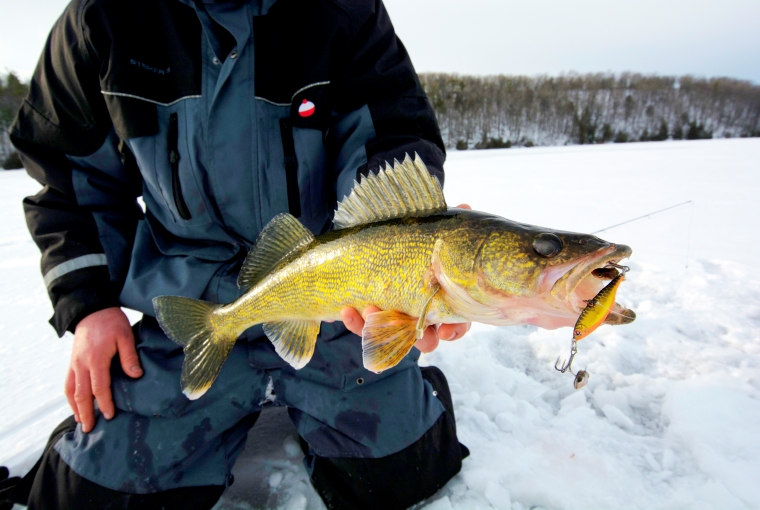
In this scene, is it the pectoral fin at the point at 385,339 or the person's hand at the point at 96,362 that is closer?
the pectoral fin at the point at 385,339

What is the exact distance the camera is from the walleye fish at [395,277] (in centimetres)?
115

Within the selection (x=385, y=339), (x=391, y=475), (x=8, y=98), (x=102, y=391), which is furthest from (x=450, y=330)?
(x=8, y=98)

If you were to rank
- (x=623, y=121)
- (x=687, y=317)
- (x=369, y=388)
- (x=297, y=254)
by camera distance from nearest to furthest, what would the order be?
(x=297, y=254) → (x=369, y=388) → (x=687, y=317) → (x=623, y=121)

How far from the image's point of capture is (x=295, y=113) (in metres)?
1.87

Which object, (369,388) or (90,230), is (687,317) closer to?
(369,388)

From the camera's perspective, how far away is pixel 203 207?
188 cm

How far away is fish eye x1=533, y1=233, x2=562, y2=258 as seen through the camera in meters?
1.12

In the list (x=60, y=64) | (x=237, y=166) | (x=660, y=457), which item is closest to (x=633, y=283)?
(x=660, y=457)

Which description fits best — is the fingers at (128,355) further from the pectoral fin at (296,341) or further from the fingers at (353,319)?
the fingers at (353,319)

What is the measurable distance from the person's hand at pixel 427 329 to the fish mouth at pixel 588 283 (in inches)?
17.9

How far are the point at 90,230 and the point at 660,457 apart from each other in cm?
290

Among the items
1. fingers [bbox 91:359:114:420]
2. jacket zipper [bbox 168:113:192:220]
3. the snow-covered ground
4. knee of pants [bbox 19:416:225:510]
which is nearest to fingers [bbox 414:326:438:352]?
the snow-covered ground

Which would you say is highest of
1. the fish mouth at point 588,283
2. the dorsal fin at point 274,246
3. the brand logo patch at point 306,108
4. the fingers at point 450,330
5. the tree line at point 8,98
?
the brand logo patch at point 306,108

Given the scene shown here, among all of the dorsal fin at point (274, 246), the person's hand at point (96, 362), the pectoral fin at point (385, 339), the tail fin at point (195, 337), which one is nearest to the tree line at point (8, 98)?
the person's hand at point (96, 362)
